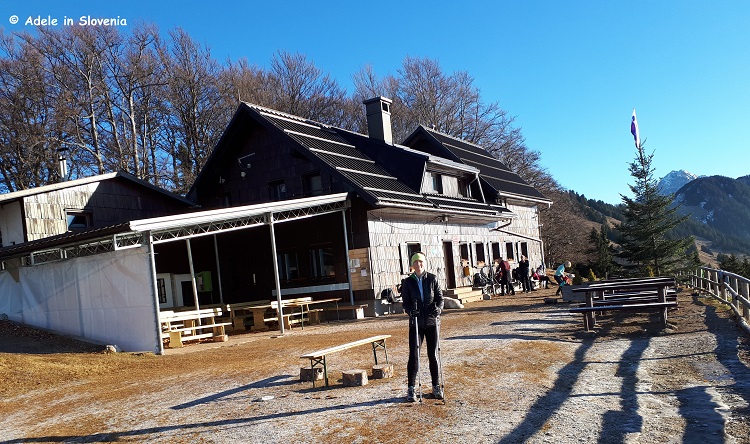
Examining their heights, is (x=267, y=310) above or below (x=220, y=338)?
above

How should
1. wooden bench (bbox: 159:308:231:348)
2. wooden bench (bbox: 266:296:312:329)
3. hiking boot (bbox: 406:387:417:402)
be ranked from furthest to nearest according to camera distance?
wooden bench (bbox: 266:296:312:329), wooden bench (bbox: 159:308:231:348), hiking boot (bbox: 406:387:417:402)

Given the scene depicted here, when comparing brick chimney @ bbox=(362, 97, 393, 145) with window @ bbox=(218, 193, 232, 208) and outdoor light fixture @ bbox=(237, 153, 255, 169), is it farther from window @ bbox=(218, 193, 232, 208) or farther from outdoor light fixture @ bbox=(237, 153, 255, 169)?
window @ bbox=(218, 193, 232, 208)

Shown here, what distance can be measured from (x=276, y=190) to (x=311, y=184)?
186 centimetres

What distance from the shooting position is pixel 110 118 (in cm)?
3444

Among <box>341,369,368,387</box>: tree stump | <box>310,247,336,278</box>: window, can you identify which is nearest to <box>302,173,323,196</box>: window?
<box>310,247,336,278</box>: window

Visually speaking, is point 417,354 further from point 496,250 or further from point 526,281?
point 496,250

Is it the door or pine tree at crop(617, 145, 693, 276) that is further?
pine tree at crop(617, 145, 693, 276)

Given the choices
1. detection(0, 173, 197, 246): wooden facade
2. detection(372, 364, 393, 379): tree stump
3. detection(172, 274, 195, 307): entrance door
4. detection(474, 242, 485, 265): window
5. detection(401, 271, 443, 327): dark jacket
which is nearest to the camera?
detection(401, 271, 443, 327): dark jacket

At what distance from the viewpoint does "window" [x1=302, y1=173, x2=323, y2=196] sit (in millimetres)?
22594

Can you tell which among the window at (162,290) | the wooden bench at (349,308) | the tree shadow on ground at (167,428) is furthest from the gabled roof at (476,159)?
the tree shadow on ground at (167,428)

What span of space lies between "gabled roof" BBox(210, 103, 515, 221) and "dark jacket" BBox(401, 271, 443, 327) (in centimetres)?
1256

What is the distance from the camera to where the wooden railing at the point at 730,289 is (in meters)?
11.9

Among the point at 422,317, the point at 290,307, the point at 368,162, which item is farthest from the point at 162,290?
the point at 422,317

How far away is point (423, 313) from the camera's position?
7.36m
